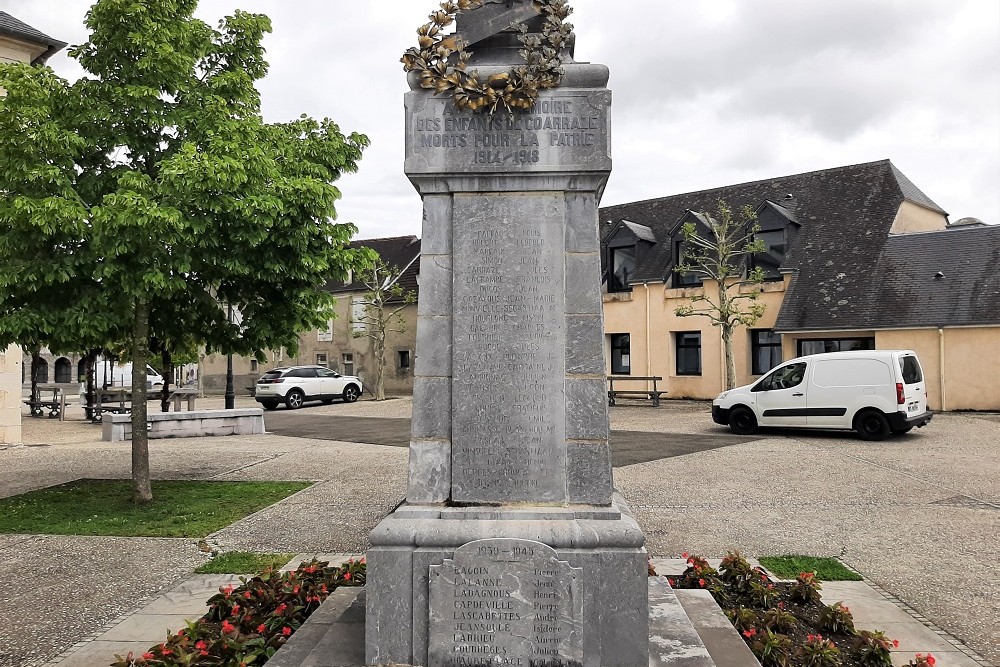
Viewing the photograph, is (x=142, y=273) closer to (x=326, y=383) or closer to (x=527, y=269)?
(x=527, y=269)

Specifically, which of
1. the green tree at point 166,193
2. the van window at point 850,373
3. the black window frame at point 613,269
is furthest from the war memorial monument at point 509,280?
the black window frame at point 613,269

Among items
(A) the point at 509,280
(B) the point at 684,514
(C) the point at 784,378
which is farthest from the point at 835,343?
(A) the point at 509,280

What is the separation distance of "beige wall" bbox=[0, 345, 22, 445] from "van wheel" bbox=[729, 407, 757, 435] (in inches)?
648

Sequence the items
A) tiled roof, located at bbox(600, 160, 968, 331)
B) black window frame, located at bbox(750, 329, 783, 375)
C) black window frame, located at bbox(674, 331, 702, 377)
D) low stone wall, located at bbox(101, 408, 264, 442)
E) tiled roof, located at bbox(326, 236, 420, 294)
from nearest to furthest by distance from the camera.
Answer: low stone wall, located at bbox(101, 408, 264, 442), tiled roof, located at bbox(600, 160, 968, 331), black window frame, located at bbox(750, 329, 783, 375), black window frame, located at bbox(674, 331, 702, 377), tiled roof, located at bbox(326, 236, 420, 294)

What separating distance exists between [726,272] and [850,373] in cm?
921

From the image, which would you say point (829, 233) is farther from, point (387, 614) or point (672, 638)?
point (387, 614)

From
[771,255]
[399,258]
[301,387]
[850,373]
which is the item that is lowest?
[301,387]

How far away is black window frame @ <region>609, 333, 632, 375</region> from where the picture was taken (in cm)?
2997

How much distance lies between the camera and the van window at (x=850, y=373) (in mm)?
15711

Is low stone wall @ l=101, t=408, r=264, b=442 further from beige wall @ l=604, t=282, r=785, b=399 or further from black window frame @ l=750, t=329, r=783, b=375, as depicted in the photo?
black window frame @ l=750, t=329, r=783, b=375

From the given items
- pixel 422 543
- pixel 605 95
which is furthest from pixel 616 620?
pixel 605 95

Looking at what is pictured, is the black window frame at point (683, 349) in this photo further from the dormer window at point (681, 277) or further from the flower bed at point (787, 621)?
the flower bed at point (787, 621)

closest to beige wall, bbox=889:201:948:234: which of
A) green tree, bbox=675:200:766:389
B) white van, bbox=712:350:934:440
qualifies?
green tree, bbox=675:200:766:389

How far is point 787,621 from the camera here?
4.61 m
